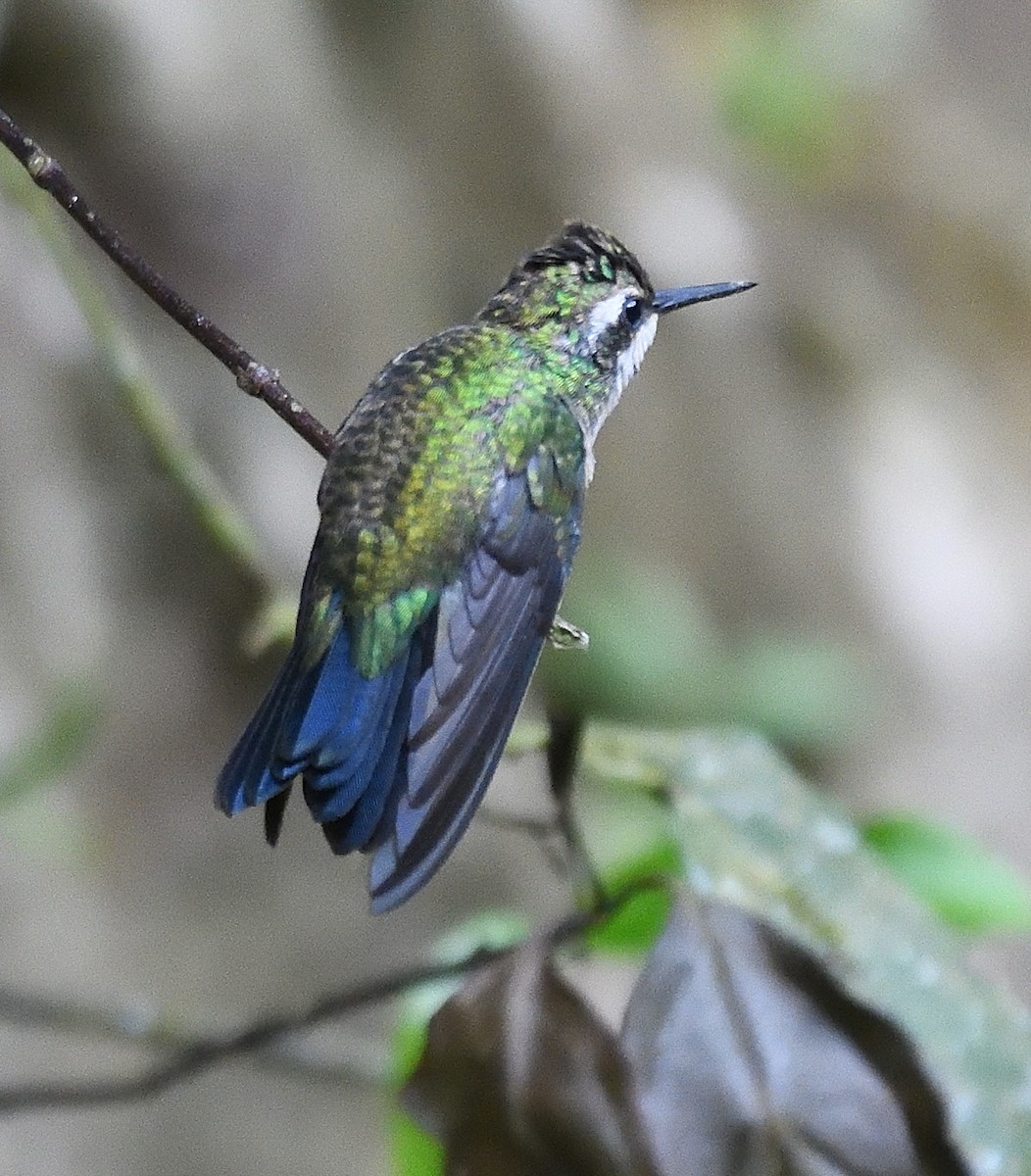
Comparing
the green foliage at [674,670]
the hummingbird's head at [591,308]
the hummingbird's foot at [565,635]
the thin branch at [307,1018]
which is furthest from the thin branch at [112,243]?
the green foliage at [674,670]

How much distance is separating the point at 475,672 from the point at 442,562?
17 cm

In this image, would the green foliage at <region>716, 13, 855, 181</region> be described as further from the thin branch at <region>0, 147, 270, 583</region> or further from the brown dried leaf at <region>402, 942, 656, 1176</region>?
the brown dried leaf at <region>402, 942, 656, 1176</region>

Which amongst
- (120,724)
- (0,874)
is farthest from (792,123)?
(0,874)

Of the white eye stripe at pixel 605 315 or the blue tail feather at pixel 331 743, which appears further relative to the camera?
the white eye stripe at pixel 605 315

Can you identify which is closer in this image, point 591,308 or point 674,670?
point 591,308

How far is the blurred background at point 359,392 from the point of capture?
371 centimetres

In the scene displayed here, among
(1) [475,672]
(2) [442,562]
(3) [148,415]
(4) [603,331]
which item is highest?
(4) [603,331]

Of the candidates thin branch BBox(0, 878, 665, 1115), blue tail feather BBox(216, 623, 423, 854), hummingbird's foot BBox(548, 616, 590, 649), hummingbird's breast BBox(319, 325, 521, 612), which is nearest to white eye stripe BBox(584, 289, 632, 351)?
hummingbird's breast BBox(319, 325, 521, 612)

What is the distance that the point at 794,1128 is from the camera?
4.55 ft

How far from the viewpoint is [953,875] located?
2.02m

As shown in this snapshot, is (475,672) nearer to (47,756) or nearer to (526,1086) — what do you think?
(526,1086)

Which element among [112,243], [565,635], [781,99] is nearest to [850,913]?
[565,635]

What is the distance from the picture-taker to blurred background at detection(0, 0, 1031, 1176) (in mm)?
3709

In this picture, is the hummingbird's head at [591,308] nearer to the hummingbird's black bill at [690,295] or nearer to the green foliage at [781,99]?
the hummingbird's black bill at [690,295]
